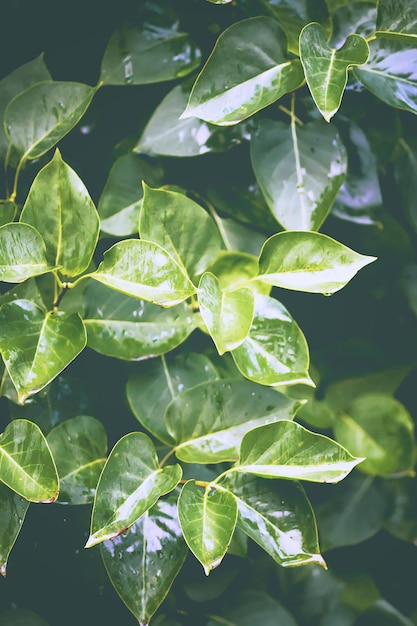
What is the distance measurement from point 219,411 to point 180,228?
0.21m

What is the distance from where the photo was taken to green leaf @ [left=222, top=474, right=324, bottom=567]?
0.61 m

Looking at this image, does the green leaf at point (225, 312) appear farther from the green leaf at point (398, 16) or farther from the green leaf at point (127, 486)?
the green leaf at point (398, 16)

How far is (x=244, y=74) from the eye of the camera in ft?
2.16

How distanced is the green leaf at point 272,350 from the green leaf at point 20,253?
0.23m

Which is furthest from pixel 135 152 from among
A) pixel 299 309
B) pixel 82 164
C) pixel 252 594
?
pixel 252 594

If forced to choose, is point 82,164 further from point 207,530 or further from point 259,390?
point 207,530

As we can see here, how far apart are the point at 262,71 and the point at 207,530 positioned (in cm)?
50

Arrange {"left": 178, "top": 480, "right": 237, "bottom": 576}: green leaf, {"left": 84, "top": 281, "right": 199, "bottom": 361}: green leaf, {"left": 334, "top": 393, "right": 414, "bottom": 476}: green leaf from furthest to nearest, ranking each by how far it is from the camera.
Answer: {"left": 334, "top": 393, "right": 414, "bottom": 476}: green leaf < {"left": 84, "top": 281, "right": 199, "bottom": 361}: green leaf < {"left": 178, "top": 480, "right": 237, "bottom": 576}: green leaf

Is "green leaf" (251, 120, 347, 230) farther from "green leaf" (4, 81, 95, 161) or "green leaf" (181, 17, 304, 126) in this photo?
"green leaf" (4, 81, 95, 161)

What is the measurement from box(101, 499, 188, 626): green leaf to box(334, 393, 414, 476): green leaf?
306mm

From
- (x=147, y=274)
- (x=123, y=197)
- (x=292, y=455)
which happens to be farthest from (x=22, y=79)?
(x=292, y=455)

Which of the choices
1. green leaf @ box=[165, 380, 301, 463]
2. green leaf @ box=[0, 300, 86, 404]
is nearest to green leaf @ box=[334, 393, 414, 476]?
green leaf @ box=[165, 380, 301, 463]

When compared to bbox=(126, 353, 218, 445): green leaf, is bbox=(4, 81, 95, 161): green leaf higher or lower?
higher

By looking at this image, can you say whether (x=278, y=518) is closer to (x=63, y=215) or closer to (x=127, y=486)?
(x=127, y=486)
